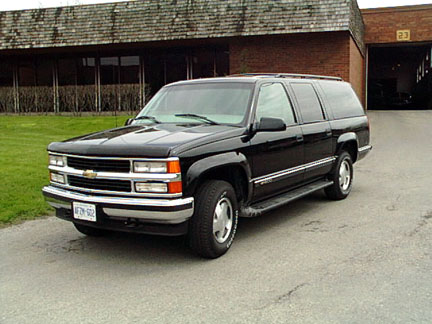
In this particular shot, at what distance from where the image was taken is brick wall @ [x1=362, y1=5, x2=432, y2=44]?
984 inches

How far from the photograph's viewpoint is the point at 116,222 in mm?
4617

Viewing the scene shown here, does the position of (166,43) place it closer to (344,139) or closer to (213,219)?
(344,139)

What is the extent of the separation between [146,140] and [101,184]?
616 mm

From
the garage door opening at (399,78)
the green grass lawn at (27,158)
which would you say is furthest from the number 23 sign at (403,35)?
the green grass lawn at (27,158)

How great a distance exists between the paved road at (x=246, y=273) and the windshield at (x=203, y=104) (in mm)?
1441

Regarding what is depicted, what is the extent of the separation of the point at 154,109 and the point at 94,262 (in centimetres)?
228

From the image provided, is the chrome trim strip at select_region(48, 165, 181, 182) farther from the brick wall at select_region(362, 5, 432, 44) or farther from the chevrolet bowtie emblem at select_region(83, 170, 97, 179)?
the brick wall at select_region(362, 5, 432, 44)

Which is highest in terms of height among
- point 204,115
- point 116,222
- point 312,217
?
point 204,115

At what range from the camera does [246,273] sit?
444cm

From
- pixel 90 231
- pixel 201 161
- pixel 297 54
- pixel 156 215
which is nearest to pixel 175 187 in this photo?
pixel 156 215

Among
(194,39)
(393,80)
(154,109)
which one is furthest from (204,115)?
(393,80)

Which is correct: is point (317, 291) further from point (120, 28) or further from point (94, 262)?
point (120, 28)

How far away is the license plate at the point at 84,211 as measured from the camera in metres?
4.65

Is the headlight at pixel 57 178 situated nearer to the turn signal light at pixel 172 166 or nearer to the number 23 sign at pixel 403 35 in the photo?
the turn signal light at pixel 172 166
